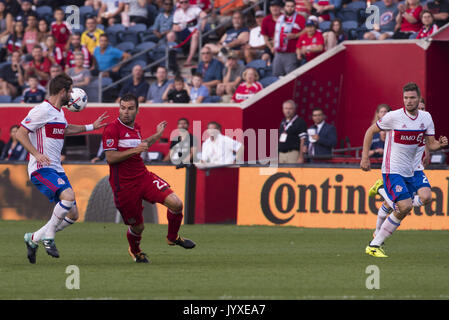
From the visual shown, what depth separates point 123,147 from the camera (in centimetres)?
1091

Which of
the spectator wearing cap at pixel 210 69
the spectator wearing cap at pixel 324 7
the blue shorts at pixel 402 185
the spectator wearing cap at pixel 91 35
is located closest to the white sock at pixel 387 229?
the blue shorts at pixel 402 185

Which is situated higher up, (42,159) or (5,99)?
(5,99)

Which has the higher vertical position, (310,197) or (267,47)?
(267,47)

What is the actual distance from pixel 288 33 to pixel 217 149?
3.88 meters

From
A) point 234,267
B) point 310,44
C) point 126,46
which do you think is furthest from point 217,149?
point 234,267

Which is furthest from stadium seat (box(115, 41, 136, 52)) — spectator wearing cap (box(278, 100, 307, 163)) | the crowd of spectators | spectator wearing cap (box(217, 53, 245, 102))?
spectator wearing cap (box(278, 100, 307, 163))

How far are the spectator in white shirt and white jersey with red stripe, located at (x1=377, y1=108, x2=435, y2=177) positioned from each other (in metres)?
6.92

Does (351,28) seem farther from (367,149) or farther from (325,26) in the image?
(367,149)

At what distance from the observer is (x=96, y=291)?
8617 mm

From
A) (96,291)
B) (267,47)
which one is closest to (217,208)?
(267,47)

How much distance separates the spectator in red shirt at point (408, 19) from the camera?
20.8 m

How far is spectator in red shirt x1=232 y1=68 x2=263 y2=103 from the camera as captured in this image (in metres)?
21.1
